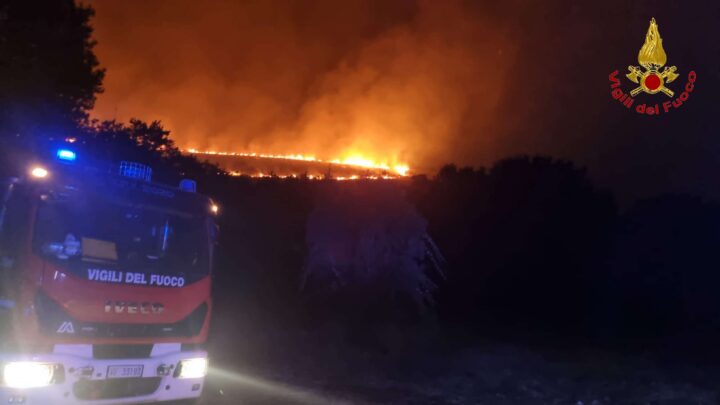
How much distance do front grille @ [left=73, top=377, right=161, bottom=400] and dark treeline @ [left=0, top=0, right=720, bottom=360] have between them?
2257 millimetres

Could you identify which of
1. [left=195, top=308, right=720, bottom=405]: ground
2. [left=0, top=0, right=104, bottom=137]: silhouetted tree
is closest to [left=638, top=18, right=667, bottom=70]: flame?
[left=195, top=308, right=720, bottom=405]: ground

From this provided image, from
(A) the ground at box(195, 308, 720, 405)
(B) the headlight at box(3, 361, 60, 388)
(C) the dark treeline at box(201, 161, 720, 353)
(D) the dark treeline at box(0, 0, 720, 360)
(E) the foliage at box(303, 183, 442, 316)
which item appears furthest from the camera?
(C) the dark treeline at box(201, 161, 720, 353)

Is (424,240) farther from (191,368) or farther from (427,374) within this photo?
(191,368)

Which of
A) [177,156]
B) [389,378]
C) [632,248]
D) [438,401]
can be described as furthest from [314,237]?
[632,248]

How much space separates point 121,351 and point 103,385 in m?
0.36

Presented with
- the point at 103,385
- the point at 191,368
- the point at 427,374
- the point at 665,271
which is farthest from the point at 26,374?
the point at 665,271

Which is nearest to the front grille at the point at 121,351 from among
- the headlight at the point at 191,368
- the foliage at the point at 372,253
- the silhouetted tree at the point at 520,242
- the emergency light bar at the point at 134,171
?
the headlight at the point at 191,368

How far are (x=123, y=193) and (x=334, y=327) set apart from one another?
32.3 feet

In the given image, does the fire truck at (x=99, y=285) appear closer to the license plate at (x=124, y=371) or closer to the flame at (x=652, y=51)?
the license plate at (x=124, y=371)

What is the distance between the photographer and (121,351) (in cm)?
715

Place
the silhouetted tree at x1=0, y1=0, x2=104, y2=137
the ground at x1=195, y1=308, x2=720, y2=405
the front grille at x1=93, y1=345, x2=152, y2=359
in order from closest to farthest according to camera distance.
→ the front grille at x1=93, y1=345, x2=152, y2=359 → the ground at x1=195, y1=308, x2=720, y2=405 → the silhouetted tree at x1=0, y1=0, x2=104, y2=137

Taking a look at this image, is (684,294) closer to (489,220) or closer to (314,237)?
(489,220)

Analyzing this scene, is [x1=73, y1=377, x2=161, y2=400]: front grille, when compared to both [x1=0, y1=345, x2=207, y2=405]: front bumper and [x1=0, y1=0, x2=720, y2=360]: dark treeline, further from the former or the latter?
[x1=0, y1=0, x2=720, y2=360]: dark treeline

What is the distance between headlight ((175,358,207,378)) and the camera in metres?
7.68
